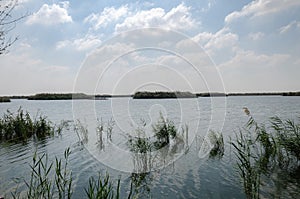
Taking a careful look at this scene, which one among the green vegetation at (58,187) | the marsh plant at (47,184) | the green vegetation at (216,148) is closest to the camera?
the green vegetation at (58,187)

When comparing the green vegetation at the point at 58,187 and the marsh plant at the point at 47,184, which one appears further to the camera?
the marsh plant at the point at 47,184

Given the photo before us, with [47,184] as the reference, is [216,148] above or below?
below

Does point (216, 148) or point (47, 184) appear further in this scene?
point (216, 148)

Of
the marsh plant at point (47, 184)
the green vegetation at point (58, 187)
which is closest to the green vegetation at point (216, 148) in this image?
the green vegetation at point (58, 187)

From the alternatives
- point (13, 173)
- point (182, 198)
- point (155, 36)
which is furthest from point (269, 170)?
point (13, 173)

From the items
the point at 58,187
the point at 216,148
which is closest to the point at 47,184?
the point at 58,187

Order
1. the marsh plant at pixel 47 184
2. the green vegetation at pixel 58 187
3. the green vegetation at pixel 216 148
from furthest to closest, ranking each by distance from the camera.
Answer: the green vegetation at pixel 216 148 < the marsh plant at pixel 47 184 < the green vegetation at pixel 58 187

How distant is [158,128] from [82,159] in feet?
14.5

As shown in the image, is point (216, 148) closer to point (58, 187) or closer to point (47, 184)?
point (58, 187)

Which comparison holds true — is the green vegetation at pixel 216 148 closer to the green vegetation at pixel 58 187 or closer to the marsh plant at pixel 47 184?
the green vegetation at pixel 58 187

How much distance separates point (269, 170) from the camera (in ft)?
27.7

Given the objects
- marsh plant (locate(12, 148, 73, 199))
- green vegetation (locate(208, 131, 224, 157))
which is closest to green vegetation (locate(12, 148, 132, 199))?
marsh plant (locate(12, 148, 73, 199))

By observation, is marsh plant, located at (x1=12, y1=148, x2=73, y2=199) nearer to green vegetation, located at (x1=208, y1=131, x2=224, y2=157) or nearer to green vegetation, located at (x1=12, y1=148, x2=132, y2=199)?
green vegetation, located at (x1=12, y1=148, x2=132, y2=199)

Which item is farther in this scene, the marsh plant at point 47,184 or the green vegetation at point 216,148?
the green vegetation at point 216,148
